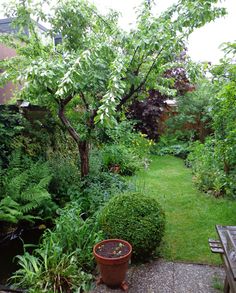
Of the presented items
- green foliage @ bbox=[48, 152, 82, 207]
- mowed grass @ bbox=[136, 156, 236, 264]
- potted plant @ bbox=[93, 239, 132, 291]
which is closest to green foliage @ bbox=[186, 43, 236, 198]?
mowed grass @ bbox=[136, 156, 236, 264]

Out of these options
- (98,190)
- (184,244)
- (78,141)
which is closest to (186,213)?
(184,244)

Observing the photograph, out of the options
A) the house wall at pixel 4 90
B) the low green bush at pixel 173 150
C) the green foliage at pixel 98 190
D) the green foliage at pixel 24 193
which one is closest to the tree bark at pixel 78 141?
the green foliage at pixel 98 190

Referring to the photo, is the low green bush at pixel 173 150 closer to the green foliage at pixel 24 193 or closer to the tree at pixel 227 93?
the tree at pixel 227 93

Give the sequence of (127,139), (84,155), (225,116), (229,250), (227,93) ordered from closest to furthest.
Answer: (229,250), (227,93), (225,116), (84,155), (127,139)

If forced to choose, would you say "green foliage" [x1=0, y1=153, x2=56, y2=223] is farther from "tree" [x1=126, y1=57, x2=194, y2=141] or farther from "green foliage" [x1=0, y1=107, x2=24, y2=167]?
"tree" [x1=126, y1=57, x2=194, y2=141]

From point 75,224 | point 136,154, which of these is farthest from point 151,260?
point 136,154

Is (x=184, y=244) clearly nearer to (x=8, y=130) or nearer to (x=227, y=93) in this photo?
(x=227, y=93)

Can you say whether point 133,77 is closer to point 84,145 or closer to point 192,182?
point 84,145

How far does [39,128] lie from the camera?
4562mm

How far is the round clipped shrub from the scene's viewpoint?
2.46 meters

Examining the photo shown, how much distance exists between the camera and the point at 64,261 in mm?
2334

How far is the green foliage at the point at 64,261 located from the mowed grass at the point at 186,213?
33.9 inches

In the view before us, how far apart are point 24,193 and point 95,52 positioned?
2027mm

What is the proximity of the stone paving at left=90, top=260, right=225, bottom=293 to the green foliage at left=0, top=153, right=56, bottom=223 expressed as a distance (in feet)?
4.61
